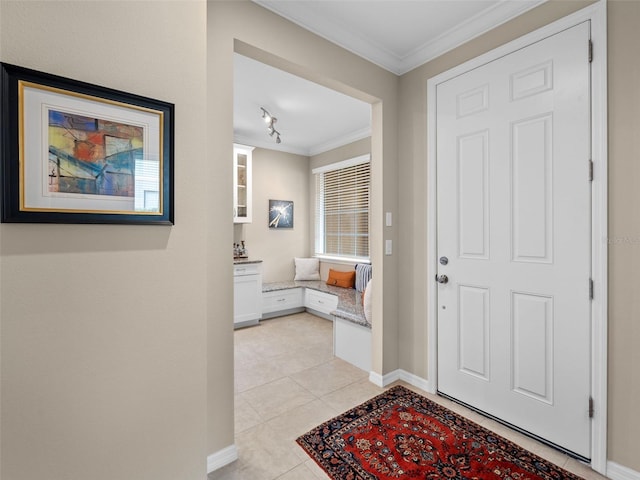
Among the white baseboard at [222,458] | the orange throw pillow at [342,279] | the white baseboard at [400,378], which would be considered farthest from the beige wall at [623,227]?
the orange throw pillow at [342,279]

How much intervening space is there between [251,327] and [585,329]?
3.61 metres

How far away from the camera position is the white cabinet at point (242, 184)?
455 cm

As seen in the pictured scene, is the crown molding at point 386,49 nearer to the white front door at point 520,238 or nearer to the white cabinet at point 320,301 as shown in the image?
the white front door at point 520,238

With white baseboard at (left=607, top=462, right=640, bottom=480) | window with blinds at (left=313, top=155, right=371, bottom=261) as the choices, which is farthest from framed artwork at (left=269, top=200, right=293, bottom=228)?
white baseboard at (left=607, top=462, right=640, bottom=480)

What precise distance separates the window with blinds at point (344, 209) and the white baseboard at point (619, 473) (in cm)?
325

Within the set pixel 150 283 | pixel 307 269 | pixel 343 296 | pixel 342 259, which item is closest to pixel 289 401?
pixel 150 283

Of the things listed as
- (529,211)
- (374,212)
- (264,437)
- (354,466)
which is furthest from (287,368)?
(529,211)

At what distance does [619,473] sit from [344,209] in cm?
398

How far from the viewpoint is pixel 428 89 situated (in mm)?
2424

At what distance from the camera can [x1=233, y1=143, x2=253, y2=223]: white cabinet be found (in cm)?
455

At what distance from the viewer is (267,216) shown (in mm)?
5117

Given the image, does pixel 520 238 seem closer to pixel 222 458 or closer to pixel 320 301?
pixel 222 458

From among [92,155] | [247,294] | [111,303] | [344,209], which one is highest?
[344,209]

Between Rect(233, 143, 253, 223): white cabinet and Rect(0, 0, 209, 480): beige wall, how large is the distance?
3.38 meters
